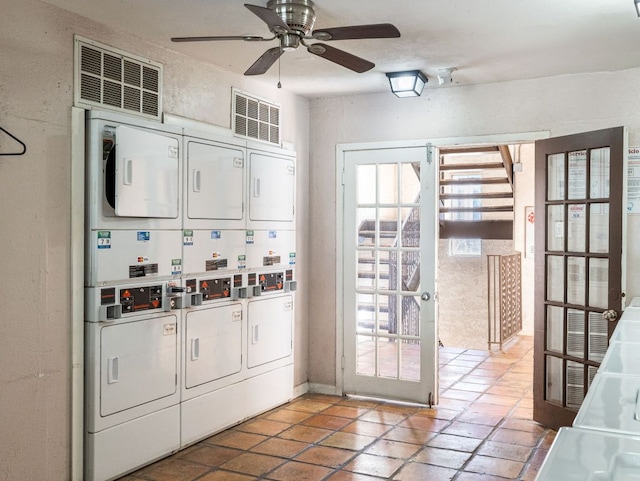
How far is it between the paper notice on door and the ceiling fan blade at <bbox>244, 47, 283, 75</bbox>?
2.60 meters

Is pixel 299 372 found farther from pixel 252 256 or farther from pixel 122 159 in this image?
pixel 122 159

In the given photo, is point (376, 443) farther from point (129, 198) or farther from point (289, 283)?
point (129, 198)

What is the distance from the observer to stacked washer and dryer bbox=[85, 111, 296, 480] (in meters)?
3.37

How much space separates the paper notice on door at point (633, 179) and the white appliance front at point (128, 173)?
3.04 m

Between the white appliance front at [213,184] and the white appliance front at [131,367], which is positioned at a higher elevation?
the white appliance front at [213,184]

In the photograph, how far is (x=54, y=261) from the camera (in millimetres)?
3225

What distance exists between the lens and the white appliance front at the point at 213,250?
13.0ft

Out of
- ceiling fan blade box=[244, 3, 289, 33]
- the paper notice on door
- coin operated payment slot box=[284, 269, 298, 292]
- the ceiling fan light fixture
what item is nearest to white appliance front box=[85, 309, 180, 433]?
coin operated payment slot box=[284, 269, 298, 292]

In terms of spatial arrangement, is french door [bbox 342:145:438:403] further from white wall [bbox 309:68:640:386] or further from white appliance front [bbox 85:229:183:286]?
white appliance front [bbox 85:229:183:286]

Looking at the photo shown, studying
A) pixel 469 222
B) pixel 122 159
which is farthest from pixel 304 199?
pixel 469 222

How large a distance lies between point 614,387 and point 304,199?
3.79 m

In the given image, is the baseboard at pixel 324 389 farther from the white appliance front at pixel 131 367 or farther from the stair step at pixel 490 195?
the stair step at pixel 490 195

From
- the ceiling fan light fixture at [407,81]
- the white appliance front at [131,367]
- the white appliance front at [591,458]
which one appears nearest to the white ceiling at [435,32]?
the ceiling fan light fixture at [407,81]

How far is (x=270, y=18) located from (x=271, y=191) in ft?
7.27
